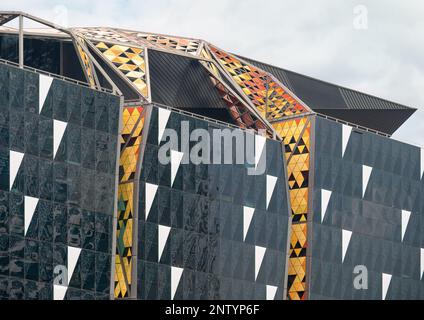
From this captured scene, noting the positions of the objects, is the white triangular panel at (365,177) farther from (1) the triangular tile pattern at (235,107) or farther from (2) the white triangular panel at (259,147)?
(2) the white triangular panel at (259,147)

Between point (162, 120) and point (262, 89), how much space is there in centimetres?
2097

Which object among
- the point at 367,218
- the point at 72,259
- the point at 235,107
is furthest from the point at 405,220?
the point at 72,259

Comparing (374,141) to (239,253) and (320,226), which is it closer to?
(320,226)

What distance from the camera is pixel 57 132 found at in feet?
300

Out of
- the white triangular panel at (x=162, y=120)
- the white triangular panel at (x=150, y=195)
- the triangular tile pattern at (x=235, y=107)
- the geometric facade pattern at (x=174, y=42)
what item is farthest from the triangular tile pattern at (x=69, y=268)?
the geometric facade pattern at (x=174, y=42)

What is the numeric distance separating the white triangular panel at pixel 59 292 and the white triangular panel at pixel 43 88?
1268 centimetres

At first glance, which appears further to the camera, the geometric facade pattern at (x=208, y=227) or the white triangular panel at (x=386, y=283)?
the white triangular panel at (x=386, y=283)

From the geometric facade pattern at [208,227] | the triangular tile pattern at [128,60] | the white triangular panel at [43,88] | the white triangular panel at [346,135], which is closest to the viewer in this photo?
the white triangular panel at [43,88]

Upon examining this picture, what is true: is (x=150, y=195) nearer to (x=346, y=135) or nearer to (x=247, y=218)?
(x=247, y=218)

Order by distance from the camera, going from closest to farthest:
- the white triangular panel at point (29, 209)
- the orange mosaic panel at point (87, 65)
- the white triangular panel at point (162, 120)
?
the white triangular panel at point (29, 209), the orange mosaic panel at point (87, 65), the white triangular panel at point (162, 120)

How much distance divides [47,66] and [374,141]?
3315cm

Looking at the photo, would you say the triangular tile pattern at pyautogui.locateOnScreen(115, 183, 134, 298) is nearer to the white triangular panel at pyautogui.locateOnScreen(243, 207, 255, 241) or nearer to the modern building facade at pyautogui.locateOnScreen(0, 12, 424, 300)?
the modern building facade at pyautogui.locateOnScreen(0, 12, 424, 300)

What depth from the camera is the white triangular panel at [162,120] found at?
100m

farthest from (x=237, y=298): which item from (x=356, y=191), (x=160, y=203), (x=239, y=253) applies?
(x=356, y=191)
